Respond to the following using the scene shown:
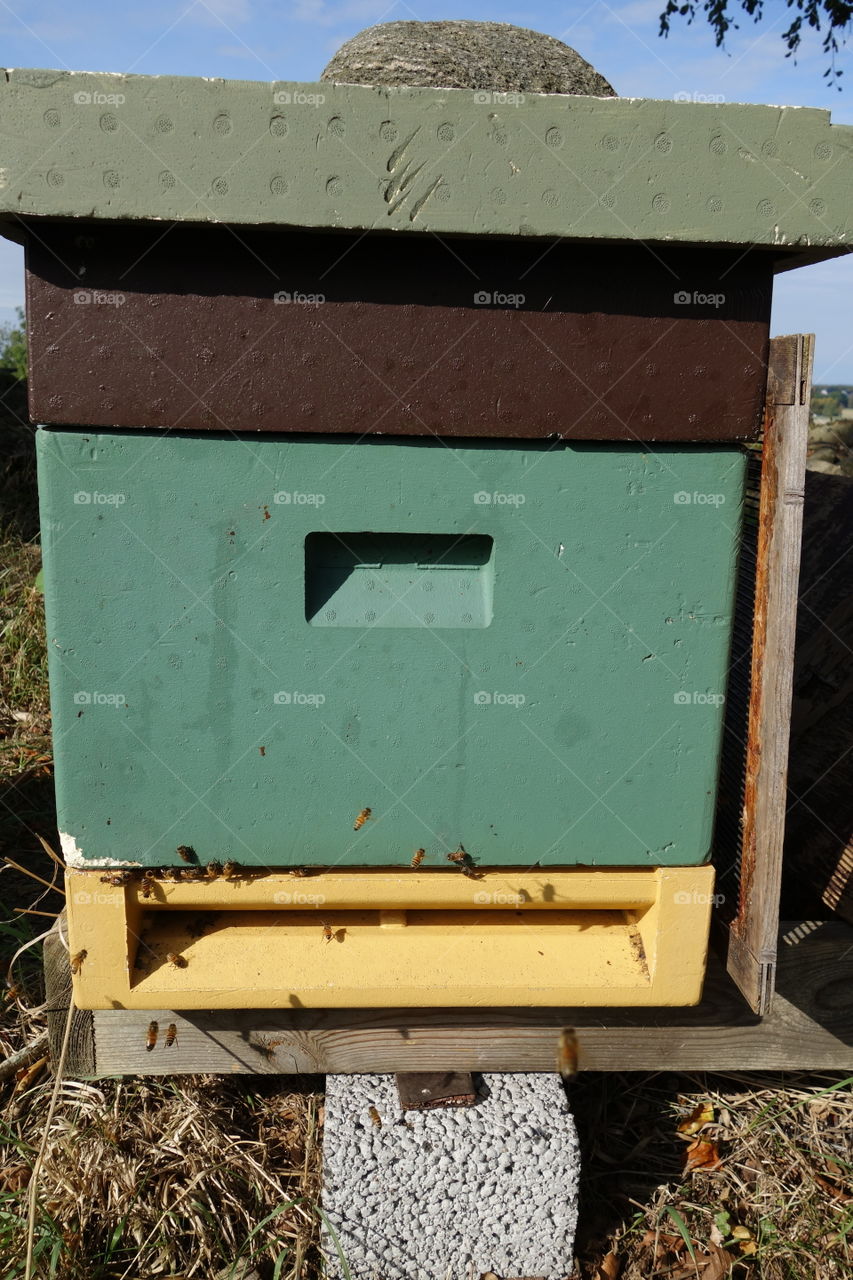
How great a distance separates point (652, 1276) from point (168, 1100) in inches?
39.3

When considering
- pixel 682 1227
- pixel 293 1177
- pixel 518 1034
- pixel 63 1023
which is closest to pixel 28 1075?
pixel 63 1023

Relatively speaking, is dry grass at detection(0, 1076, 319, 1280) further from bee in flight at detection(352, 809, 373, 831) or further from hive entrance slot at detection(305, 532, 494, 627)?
hive entrance slot at detection(305, 532, 494, 627)

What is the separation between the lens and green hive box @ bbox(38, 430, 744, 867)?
1.44 meters

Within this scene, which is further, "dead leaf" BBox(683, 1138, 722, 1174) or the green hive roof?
"dead leaf" BBox(683, 1138, 722, 1174)

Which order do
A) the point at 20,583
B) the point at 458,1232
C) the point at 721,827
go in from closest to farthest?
the point at 458,1232, the point at 721,827, the point at 20,583

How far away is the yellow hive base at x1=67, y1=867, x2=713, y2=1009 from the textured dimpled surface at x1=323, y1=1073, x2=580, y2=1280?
0.32 metres

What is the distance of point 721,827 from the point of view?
1.93 metres

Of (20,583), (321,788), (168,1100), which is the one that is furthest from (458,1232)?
(20,583)

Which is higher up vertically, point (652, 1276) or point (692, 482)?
point (692, 482)

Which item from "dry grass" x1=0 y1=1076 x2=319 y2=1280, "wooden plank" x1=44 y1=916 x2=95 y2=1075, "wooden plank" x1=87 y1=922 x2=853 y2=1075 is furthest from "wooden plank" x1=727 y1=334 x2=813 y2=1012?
"wooden plank" x1=44 y1=916 x2=95 y2=1075

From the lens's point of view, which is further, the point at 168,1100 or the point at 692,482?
the point at 168,1100

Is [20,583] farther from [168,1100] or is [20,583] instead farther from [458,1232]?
[458,1232]

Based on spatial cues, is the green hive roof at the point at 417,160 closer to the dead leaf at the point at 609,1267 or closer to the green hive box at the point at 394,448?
the green hive box at the point at 394,448

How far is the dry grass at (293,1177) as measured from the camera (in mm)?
1746
